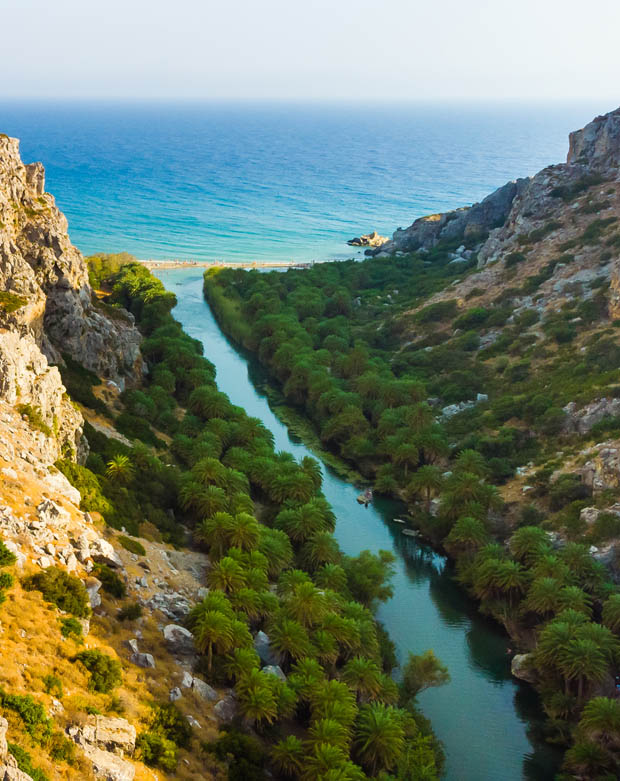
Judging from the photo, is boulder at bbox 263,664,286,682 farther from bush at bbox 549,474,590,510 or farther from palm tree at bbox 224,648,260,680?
bush at bbox 549,474,590,510

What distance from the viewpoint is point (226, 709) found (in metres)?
44.8

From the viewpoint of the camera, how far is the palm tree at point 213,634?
47.1m

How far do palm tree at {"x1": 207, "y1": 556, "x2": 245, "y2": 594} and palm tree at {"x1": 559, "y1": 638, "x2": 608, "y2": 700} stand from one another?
23644mm

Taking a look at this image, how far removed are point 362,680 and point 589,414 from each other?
1801 inches

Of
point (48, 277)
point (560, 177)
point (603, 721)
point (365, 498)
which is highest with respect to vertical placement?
point (560, 177)

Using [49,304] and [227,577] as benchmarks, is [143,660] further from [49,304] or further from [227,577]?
[49,304]

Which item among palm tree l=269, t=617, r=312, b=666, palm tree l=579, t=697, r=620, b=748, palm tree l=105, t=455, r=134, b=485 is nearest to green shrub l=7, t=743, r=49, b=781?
palm tree l=269, t=617, r=312, b=666

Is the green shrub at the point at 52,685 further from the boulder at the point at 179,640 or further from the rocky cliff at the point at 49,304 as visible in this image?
the rocky cliff at the point at 49,304

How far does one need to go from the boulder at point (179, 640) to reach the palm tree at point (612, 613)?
103 feet

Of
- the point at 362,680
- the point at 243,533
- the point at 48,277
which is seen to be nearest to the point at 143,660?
the point at 362,680

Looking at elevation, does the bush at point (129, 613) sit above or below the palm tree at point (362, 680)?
above

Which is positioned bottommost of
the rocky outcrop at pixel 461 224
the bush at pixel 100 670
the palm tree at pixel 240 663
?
the palm tree at pixel 240 663

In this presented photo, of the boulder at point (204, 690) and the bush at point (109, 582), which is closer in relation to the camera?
the boulder at point (204, 690)

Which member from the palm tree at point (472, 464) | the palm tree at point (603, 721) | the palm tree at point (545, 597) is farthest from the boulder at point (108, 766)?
the palm tree at point (472, 464)
